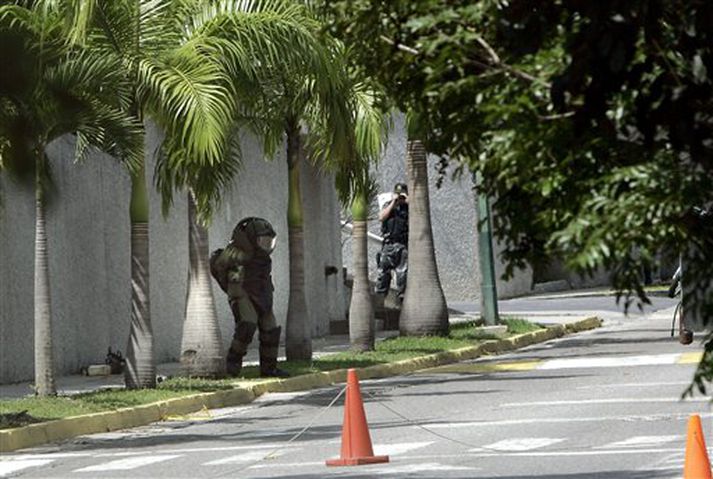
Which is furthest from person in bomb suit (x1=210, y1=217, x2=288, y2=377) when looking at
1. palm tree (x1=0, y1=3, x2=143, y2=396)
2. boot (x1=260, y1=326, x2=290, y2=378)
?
palm tree (x1=0, y1=3, x2=143, y2=396)

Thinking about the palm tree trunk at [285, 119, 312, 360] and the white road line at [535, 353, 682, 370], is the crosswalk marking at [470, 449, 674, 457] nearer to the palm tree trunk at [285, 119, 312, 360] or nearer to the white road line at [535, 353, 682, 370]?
the white road line at [535, 353, 682, 370]

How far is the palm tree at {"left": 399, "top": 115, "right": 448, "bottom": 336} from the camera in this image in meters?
28.8

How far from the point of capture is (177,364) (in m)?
27.5

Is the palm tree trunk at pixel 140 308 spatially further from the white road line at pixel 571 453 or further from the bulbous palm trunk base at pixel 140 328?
the white road line at pixel 571 453

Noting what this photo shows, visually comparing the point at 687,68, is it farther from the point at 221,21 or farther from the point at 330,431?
the point at 221,21

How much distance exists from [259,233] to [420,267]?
6494 mm

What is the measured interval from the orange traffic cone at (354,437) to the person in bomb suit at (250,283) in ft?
28.6

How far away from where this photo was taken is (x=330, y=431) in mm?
17188

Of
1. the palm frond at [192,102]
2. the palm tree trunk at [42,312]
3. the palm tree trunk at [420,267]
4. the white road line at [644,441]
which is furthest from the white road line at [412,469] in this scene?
the palm tree trunk at [420,267]

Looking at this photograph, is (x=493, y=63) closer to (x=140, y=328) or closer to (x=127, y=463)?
(x=127, y=463)

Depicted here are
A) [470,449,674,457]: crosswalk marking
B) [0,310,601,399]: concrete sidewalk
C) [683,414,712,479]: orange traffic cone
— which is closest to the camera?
[683,414,712,479]: orange traffic cone

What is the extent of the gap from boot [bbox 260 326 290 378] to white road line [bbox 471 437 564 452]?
7.55 m

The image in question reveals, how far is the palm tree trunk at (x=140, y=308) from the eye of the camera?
2106 cm

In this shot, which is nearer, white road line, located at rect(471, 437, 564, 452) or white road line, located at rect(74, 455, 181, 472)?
white road line, located at rect(74, 455, 181, 472)
